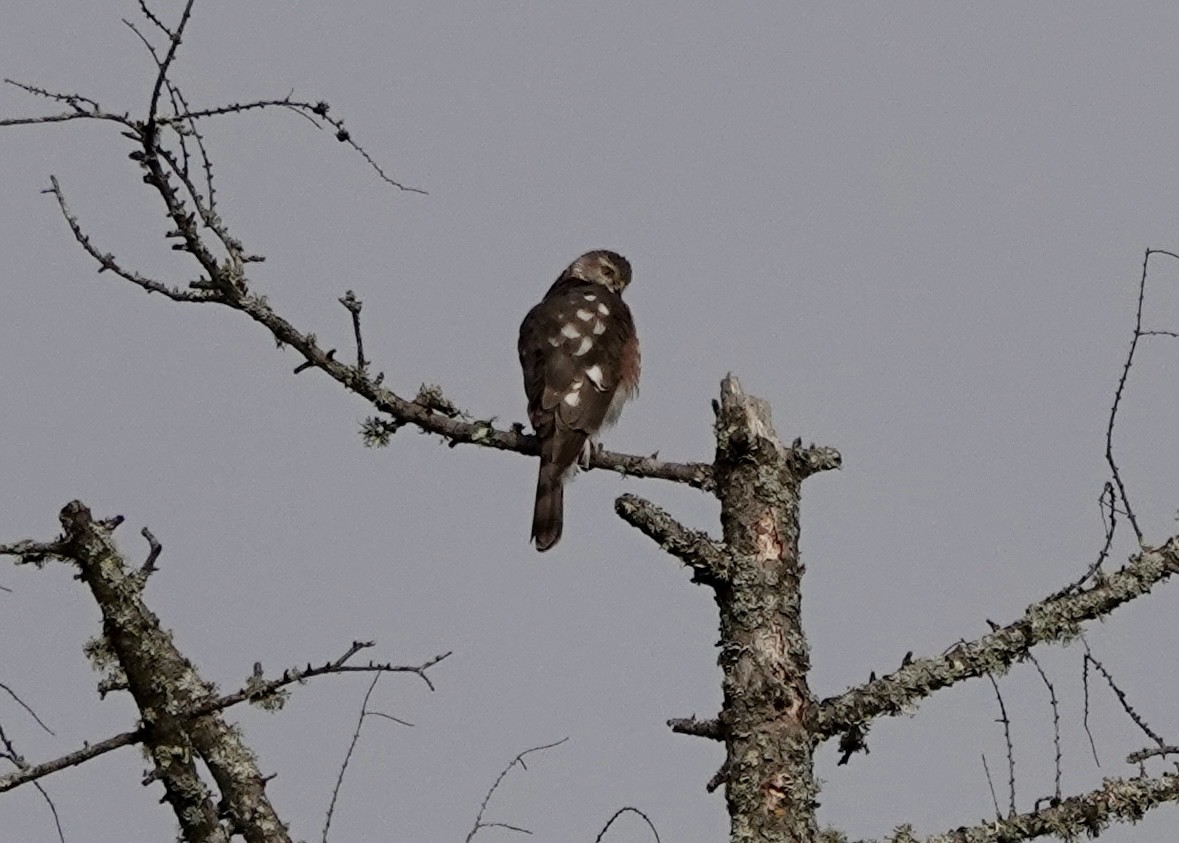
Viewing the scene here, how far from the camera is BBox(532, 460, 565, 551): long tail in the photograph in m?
7.37

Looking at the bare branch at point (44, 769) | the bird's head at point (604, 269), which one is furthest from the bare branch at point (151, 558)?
the bird's head at point (604, 269)

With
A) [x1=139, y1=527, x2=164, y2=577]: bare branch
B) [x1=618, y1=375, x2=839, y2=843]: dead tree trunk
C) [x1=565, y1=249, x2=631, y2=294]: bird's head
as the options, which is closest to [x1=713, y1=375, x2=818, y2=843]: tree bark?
[x1=618, y1=375, x2=839, y2=843]: dead tree trunk

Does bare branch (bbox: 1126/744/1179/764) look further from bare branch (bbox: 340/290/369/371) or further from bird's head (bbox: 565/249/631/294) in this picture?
bird's head (bbox: 565/249/631/294)

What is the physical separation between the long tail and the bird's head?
116 inches

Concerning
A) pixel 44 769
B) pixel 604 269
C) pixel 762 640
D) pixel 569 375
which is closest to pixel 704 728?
pixel 762 640

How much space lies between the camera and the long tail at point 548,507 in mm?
7371

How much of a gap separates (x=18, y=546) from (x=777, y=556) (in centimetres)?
219

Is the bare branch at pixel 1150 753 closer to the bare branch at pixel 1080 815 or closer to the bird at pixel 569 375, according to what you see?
the bare branch at pixel 1080 815

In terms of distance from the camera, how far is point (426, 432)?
618 centimetres

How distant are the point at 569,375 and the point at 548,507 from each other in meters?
0.89

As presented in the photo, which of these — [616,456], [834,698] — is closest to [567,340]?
[616,456]

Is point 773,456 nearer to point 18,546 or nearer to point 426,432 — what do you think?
point 426,432

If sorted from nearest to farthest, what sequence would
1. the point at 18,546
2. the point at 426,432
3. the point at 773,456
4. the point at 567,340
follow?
the point at 18,546 → the point at 773,456 → the point at 426,432 → the point at 567,340

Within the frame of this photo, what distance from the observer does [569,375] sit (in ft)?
26.4
